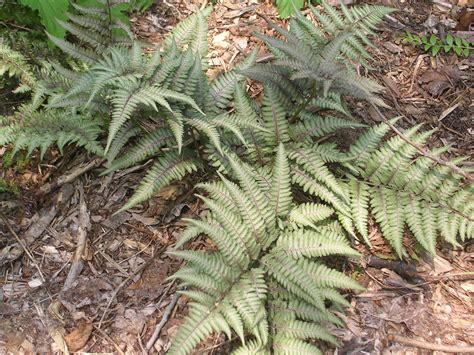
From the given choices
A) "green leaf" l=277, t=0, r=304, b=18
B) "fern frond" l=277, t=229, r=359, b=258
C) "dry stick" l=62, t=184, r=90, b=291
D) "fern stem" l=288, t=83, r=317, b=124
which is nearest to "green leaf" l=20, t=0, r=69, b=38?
"dry stick" l=62, t=184, r=90, b=291

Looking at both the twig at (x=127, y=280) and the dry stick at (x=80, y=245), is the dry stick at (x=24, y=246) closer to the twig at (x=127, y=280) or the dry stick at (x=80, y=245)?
the dry stick at (x=80, y=245)

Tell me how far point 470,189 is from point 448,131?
85 cm

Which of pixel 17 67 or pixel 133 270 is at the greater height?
pixel 17 67

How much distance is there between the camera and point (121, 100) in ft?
9.45

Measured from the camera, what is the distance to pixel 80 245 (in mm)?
3500

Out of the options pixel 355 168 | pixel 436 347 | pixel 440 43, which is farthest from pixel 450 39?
pixel 436 347

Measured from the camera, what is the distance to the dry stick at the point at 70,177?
3727 mm

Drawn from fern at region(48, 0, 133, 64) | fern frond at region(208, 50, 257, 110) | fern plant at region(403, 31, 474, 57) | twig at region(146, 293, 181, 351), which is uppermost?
fern plant at region(403, 31, 474, 57)

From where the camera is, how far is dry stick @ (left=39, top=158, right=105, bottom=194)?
3727 mm

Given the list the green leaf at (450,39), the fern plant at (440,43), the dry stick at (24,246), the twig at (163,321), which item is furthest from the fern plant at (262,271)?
the green leaf at (450,39)

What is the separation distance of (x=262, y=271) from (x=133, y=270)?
1.02m

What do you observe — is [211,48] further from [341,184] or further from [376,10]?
[341,184]

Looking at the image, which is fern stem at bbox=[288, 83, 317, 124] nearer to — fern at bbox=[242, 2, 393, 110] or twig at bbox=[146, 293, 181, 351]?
fern at bbox=[242, 2, 393, 110]

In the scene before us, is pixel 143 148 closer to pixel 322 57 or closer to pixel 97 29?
pixel 97 29
